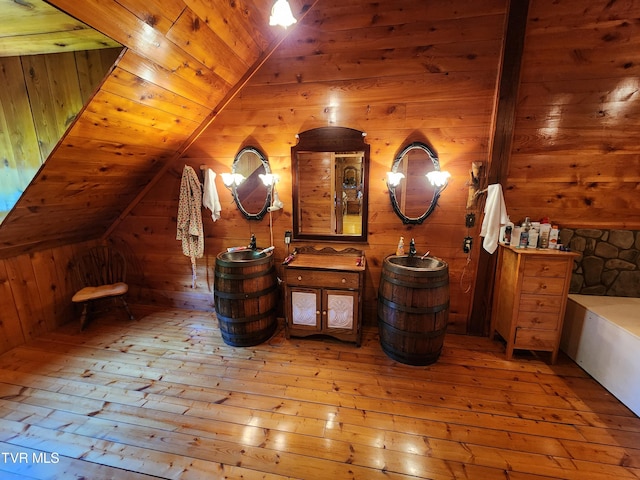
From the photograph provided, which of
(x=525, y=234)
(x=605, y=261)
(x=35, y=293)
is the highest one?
(x=525, y=234)

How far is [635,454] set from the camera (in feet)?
4.67

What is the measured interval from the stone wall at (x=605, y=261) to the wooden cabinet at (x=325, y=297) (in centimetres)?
184

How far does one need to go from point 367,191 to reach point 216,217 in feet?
5.00

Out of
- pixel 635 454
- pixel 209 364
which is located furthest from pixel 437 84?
pixel 209 364

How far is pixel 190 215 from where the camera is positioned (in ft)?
8.85

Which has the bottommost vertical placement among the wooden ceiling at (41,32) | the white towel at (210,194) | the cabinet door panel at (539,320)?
the cabinet door panel at (539,320)

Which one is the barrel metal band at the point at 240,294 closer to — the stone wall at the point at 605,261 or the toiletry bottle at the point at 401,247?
the toiletry bottle at the point at 401,247

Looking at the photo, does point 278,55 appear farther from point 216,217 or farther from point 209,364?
point 209,364

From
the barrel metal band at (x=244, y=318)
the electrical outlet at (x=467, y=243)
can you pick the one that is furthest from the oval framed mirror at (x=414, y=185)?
the barrel metal band at (x=244, y=318)

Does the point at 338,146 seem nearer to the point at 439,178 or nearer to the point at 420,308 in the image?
the point at 439,178

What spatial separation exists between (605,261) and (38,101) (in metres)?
4.48

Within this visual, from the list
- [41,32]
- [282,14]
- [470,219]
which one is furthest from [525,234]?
[41,32]

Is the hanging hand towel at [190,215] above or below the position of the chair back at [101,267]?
above

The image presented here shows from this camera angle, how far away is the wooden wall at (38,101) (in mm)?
1696
